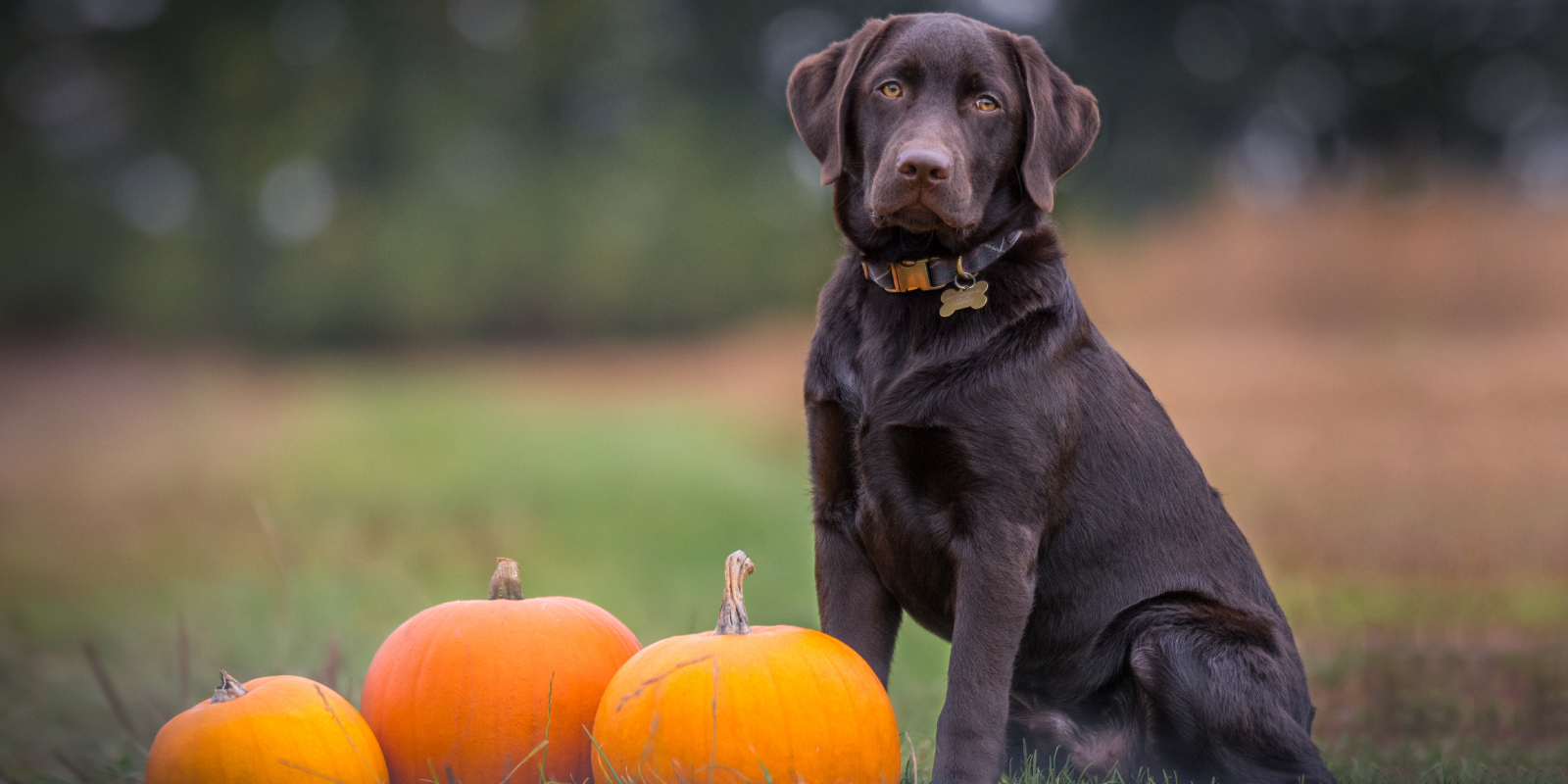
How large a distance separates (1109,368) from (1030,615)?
2.09 feet

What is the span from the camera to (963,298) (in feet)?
8.35

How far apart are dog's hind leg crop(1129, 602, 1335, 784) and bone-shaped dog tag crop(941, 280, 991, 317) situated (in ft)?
2.75

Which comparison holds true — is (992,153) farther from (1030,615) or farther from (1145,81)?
(1145,81)

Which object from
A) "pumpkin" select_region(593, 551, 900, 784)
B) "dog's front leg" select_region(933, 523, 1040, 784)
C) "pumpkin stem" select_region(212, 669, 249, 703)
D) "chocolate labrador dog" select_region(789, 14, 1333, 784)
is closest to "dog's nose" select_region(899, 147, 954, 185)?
"chocolate labrador dog" select_region(789, 14, 1333, 784)

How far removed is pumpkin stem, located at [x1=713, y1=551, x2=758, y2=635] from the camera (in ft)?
7.98

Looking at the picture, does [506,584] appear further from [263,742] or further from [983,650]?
[983,650]

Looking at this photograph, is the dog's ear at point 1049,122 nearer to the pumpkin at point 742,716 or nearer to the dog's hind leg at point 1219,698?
the dog's hind leg at point 1219,698

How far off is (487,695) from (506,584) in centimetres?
36

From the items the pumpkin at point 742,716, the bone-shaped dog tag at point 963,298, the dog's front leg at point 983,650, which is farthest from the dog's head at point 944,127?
the pumpkin at point 742,716

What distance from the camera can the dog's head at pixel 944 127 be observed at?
2.49 meters

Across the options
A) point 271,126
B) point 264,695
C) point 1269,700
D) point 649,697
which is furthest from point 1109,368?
point 271,126

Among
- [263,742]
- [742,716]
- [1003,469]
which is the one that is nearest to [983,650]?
[1003,469]

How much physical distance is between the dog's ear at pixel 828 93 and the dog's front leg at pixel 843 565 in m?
0.65

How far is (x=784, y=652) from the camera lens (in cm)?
233
